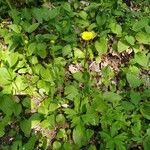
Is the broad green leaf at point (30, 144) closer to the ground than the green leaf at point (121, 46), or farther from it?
closer to the ground

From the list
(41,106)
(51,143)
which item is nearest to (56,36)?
(41,106)

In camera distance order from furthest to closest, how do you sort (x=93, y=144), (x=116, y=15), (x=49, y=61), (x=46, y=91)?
(x=116, y=15)
(x=49, y=61)
(x=46, y=91)
(x=93, y=144)

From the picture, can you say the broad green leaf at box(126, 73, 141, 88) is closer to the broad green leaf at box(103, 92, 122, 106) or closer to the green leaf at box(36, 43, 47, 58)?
the broad green leaf at box(103, 92, 122, 106)

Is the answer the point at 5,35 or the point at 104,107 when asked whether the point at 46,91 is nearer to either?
the point at 104,107

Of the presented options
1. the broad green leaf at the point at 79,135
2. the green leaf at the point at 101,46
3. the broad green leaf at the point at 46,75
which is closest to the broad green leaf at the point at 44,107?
the broad green leaf at the point at 46,75

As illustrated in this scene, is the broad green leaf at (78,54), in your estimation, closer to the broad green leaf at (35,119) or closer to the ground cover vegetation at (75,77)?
the ground cover vegetation at (75,77)

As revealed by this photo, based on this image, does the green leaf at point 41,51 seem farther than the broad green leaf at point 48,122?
Yes

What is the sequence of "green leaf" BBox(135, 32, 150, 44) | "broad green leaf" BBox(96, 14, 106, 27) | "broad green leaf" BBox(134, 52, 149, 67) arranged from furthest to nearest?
1. "broad green leaf" BBox(96, 14, 106, 27)
2. "green leaf" BBox(135, 32, 150, 44)
3. "broad green leaf" BBox(134, 52, 149, 67)

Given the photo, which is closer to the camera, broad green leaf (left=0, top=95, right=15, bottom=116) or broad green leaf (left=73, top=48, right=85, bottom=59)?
broad green leaf (left=0, top=95, right=15, bottom=116)

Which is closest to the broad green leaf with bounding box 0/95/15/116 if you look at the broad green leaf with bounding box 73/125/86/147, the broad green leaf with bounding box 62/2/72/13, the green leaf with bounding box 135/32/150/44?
the broad green leaf with bounding box 73/125/86/147
